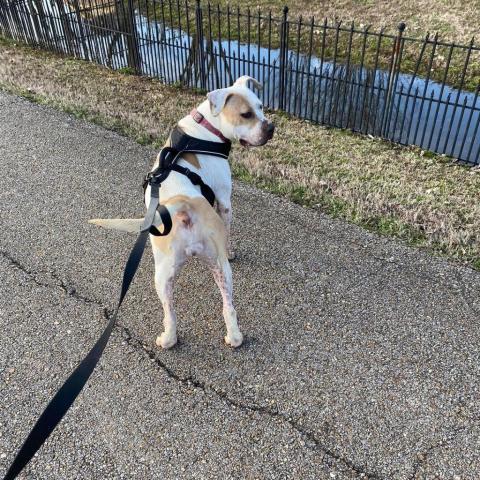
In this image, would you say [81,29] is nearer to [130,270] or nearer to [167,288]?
[167,288]

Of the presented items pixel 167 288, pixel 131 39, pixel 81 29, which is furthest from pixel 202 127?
pixel 81 29

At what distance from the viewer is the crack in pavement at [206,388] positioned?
2461 millimetres

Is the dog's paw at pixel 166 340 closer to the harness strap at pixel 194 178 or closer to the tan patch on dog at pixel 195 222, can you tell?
the tan patch on dog at pixel 195 222

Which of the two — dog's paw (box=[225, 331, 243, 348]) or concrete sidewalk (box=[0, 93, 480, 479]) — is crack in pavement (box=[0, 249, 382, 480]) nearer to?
concrete sidewalk (box=[0, 93, 480, 479])

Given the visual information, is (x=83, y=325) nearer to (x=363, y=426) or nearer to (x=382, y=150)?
(x=363, y=426)

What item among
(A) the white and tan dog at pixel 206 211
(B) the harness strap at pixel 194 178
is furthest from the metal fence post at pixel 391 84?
(B) the harness strap at pixel 194 178

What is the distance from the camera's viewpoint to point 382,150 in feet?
19.2

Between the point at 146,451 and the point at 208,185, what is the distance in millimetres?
1748

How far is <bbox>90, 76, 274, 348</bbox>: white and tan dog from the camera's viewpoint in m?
2.78

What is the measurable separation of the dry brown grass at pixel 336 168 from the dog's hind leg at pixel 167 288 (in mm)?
2178

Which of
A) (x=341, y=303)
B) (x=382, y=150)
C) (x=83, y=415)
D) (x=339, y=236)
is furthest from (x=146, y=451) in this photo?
(x=382, y=150)

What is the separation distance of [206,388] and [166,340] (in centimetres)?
45

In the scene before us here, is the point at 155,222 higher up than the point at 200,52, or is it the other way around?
the point at 155,222

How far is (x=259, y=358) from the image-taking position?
307 centimetres
